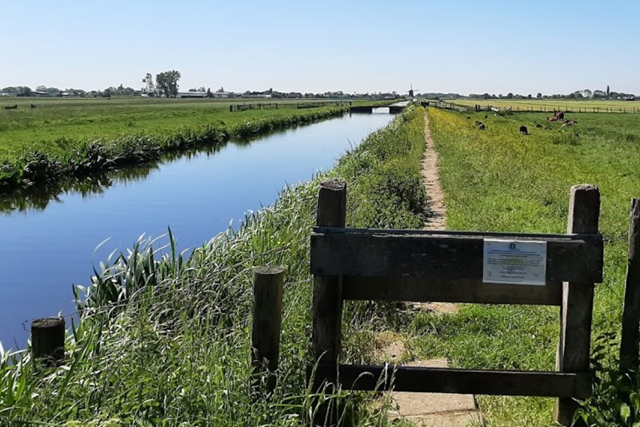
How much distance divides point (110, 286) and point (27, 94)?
211762 mm

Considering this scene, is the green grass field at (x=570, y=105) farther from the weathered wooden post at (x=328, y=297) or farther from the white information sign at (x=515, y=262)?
the weathered wooden post at (x=328, y=297)

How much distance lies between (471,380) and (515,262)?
2.41 feet

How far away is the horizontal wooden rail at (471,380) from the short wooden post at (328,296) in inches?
4.4

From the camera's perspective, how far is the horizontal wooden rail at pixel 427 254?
3.44 m

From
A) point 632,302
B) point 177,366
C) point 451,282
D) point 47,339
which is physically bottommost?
point 177,366

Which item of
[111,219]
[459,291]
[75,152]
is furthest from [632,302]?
[75,152]

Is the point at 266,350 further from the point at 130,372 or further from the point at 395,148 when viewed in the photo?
the point at 395,148

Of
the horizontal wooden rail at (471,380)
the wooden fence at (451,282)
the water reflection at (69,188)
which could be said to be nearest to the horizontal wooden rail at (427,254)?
the wooden fence at (451,282)

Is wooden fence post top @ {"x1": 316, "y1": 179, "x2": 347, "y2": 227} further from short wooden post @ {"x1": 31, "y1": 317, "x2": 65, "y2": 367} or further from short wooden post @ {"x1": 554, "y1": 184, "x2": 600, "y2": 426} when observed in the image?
short wooden post @ {"x1": 31, "y1": 317, "x2": 65, "y2": 367}

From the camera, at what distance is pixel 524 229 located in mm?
10180

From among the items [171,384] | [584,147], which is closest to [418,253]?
[171,384]

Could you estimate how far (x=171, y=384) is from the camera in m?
3.64

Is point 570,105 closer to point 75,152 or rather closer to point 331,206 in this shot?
point 75,152

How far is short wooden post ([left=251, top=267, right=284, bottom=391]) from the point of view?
362cm
